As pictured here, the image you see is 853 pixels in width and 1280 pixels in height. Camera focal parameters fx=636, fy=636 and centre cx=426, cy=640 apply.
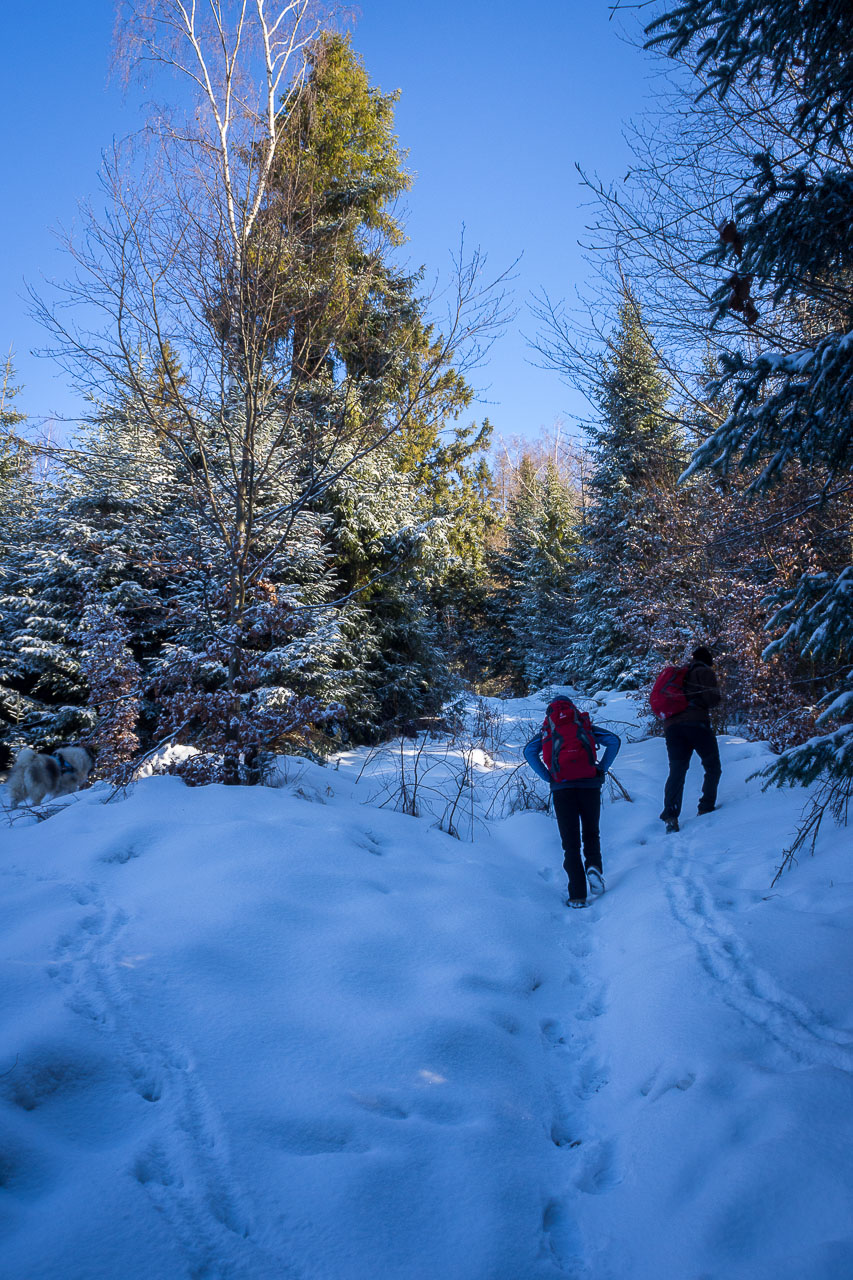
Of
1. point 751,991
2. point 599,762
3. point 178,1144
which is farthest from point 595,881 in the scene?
point 178,1144

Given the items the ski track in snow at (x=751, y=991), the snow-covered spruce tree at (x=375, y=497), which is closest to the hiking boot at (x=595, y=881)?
the ski track in snow at (x=751, y=991)

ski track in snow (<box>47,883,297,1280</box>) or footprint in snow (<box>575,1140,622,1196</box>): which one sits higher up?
ski track in snow (<box>47,883,297,1280</box>)

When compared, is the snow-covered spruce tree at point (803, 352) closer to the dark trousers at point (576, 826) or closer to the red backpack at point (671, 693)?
the dark trousers at point (576, 826)

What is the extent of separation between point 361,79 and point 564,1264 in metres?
15.1

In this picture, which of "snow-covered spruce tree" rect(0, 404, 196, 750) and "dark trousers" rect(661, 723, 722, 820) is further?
"snow-covered spruce tree" rect(0, 404, 196, 750)

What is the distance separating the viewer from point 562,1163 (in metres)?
2.29

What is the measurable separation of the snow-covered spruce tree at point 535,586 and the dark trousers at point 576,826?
14.2 metres

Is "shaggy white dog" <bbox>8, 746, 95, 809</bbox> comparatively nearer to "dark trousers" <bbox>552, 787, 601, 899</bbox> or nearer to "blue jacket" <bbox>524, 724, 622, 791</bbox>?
"blue jacket" <bbox>524, 724, 622, 791</bbox>

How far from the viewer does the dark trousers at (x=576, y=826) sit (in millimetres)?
4641

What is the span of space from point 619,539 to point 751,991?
43.7 ft

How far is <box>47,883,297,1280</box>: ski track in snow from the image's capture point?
1696 millimetres

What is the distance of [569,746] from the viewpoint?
4.82 metres

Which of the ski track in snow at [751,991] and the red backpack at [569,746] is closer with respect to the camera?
the ski track in snow at [751,991]

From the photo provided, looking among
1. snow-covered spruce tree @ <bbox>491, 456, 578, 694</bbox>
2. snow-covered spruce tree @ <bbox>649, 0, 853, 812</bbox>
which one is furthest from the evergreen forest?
snow-covered spruce tree @ <bbox>491, 456, 578, 694</bbox>
